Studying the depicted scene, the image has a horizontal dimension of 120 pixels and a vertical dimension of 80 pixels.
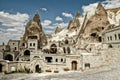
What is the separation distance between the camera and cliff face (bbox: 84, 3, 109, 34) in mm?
53062

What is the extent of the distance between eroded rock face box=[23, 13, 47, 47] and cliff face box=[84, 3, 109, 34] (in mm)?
24512

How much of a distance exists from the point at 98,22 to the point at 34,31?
3096cm

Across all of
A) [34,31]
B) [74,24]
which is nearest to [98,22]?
[74,24]

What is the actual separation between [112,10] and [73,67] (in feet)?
141


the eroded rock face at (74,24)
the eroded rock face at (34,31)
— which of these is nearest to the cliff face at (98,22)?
the eroded rock face at (74,24)

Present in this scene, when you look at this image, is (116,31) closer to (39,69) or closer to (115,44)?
(115,44)

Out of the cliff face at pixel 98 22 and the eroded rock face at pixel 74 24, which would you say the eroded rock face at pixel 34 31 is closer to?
the eroded rock face at pixel 74 24

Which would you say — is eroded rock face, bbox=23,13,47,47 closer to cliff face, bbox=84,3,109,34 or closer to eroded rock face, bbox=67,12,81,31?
eroded rock face, bbox=67,12,81,31

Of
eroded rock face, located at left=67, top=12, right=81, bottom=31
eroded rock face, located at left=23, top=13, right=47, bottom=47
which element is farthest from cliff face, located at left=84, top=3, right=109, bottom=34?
eroded rock face, located at left=23, top=13, right=47, bottom=47

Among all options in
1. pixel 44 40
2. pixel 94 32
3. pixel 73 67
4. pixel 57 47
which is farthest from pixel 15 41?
pixel 73 67

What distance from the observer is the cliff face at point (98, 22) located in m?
53.1

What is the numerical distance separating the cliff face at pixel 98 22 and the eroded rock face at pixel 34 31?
24.5m

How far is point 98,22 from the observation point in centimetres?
5347

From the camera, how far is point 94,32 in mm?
53469
